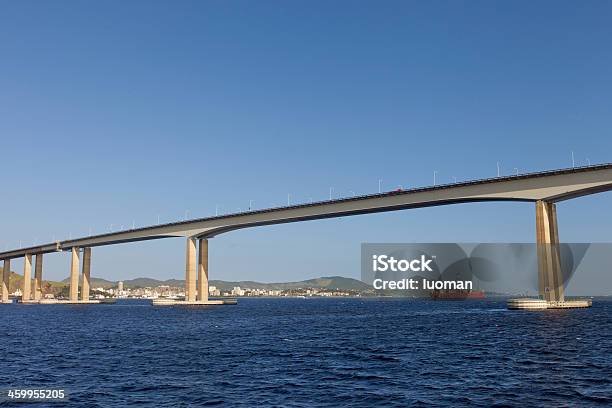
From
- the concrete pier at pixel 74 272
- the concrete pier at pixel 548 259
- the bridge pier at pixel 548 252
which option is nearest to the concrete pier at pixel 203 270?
the concrete pier at pixel 74 272

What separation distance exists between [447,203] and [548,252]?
19.9 meters

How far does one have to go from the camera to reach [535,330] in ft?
191

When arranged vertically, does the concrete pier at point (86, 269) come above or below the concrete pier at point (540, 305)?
above

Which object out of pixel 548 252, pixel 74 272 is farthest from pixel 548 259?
pixel 74 272

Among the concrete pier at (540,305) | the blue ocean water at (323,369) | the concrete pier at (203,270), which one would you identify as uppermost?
the concrete pier at (203,270)

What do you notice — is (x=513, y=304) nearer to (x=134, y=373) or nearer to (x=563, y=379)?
(x=563, y=379)

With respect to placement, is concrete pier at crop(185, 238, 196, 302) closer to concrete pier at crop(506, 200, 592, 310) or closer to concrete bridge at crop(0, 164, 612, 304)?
concrete bridge at crop(0, 164, 612, 304)

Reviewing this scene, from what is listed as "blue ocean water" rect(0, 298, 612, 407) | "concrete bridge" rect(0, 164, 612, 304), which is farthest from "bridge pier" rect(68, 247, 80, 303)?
"blue ocean water" rect(0, 298, 612, 407)

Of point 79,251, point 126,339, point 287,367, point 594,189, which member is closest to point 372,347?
point 287,367

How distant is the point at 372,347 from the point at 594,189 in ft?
194

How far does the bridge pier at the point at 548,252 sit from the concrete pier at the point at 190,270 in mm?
82479

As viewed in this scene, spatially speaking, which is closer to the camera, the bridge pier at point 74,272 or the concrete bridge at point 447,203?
the concrete bridge at point 447,203

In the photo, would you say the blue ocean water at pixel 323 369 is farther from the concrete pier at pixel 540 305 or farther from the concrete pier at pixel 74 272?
the concrete pier at pixel 74 272

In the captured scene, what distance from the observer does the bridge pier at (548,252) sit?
306ft
